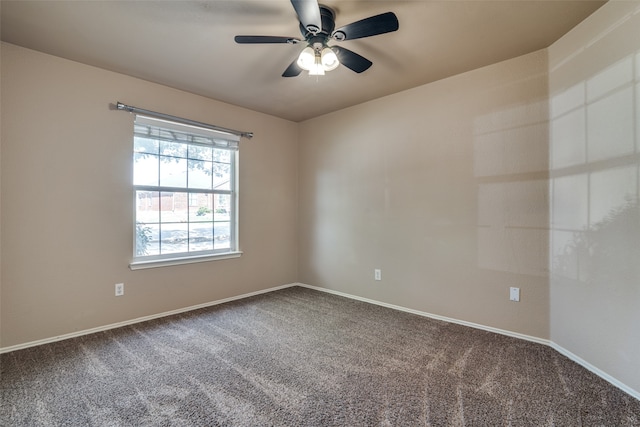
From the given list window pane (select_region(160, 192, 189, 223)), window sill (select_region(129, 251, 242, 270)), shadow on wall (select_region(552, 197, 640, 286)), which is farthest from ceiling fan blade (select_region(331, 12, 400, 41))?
window sill (select_region(129, 251, 242, 270))

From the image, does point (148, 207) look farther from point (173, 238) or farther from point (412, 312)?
point (412, 312)

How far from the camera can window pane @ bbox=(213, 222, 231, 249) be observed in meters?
3.75

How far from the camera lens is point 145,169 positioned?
3.11m

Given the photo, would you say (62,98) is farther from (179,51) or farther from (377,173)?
(377,173)

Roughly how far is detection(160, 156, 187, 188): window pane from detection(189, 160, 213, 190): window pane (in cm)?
8

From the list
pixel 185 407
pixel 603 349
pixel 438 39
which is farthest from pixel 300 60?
pixel 603 349

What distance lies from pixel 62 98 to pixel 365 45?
2.69 metres

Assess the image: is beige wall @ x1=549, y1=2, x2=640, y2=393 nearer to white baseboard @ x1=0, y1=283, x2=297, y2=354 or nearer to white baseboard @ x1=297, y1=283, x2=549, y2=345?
white baseboard @ x1=297, y1=283, x2=549, y2=345

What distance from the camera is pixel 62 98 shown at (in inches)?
103

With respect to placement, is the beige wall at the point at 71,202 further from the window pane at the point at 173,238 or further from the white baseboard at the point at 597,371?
the white baseboard at the point at 597,371

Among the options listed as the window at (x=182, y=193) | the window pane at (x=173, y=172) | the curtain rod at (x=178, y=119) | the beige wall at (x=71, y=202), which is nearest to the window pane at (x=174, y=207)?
the window at (x=182, y=193)

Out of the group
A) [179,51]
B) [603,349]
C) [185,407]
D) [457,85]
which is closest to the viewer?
[185,407]

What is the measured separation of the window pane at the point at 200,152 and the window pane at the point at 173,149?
0.08 metres

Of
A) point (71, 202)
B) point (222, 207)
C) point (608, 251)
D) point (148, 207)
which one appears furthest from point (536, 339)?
point (71, 202)
